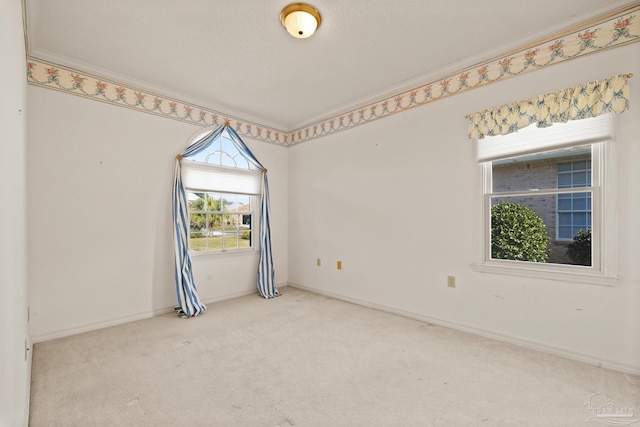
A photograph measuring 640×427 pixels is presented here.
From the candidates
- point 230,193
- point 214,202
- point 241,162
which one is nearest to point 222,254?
point 214,202

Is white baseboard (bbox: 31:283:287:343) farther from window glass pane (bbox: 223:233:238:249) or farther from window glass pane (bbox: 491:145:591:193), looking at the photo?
window glass pane (bbox: 491:145:591:193)

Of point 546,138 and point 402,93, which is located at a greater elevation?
point 402,93

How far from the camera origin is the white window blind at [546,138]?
2.33 meters

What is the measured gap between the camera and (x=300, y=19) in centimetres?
227

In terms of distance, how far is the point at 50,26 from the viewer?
→ 2457 millimetres

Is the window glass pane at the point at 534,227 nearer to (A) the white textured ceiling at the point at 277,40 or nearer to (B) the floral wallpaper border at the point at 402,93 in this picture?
(B) the floral wallpaper border at the point at 402,93

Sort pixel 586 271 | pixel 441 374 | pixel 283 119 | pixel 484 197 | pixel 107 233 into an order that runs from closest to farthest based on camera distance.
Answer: pixel 441 374, pixel 586 271, pixel 484 197, pixel 107 233, pixel 283 119

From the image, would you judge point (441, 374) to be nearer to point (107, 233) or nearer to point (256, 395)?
point (256, 395)

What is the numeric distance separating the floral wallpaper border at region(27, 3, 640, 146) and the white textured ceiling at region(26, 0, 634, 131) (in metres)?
0.08

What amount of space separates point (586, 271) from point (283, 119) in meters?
4.00

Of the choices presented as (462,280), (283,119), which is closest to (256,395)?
(462,280)

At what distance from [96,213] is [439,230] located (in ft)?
11.8

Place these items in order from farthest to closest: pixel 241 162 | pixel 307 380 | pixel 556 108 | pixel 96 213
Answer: pixel 241 162
pixel 96 213
pixel 556 108
pixel 307 380

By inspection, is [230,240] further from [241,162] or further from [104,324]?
[104,324]
